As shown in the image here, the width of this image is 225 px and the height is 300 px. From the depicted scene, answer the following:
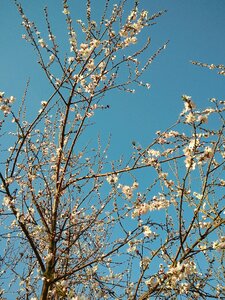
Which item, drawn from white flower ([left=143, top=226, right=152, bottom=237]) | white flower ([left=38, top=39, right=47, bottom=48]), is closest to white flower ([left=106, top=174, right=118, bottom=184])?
white flower ([left=143, top=226, right=152, bottom=237])

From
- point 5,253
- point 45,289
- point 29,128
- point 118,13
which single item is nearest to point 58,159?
point 29,128

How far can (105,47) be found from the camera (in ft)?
16.4

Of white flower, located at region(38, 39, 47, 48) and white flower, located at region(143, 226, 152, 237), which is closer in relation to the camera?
white flower, located at region(143, 226, 152, 237)

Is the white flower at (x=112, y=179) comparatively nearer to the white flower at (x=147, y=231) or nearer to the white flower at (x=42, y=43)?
the white flower at (x=147, y=231)

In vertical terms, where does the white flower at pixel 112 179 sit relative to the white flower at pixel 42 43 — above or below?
below

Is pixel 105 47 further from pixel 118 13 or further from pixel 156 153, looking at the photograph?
pixel 156 153

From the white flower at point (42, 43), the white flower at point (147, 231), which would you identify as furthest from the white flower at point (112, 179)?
the white flower at point (42, 43)

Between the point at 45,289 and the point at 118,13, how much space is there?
13.1ft

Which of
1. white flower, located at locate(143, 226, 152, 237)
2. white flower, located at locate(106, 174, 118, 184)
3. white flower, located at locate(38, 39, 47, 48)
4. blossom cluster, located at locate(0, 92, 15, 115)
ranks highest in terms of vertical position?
white flower, located at locate(38, 39, 47, 48)

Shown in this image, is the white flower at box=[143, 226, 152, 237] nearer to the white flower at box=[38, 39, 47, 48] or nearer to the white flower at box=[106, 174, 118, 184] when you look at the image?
the white flower at box=[106, 174, 118, 184]

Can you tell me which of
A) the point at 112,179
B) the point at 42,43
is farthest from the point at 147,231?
the point at 42,43

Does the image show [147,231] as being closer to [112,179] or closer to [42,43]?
[112,179]

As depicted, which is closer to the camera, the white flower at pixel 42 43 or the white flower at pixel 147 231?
Answer: the white flower at pixel 147 231

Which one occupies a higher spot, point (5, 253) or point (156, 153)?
point (5, 253)
